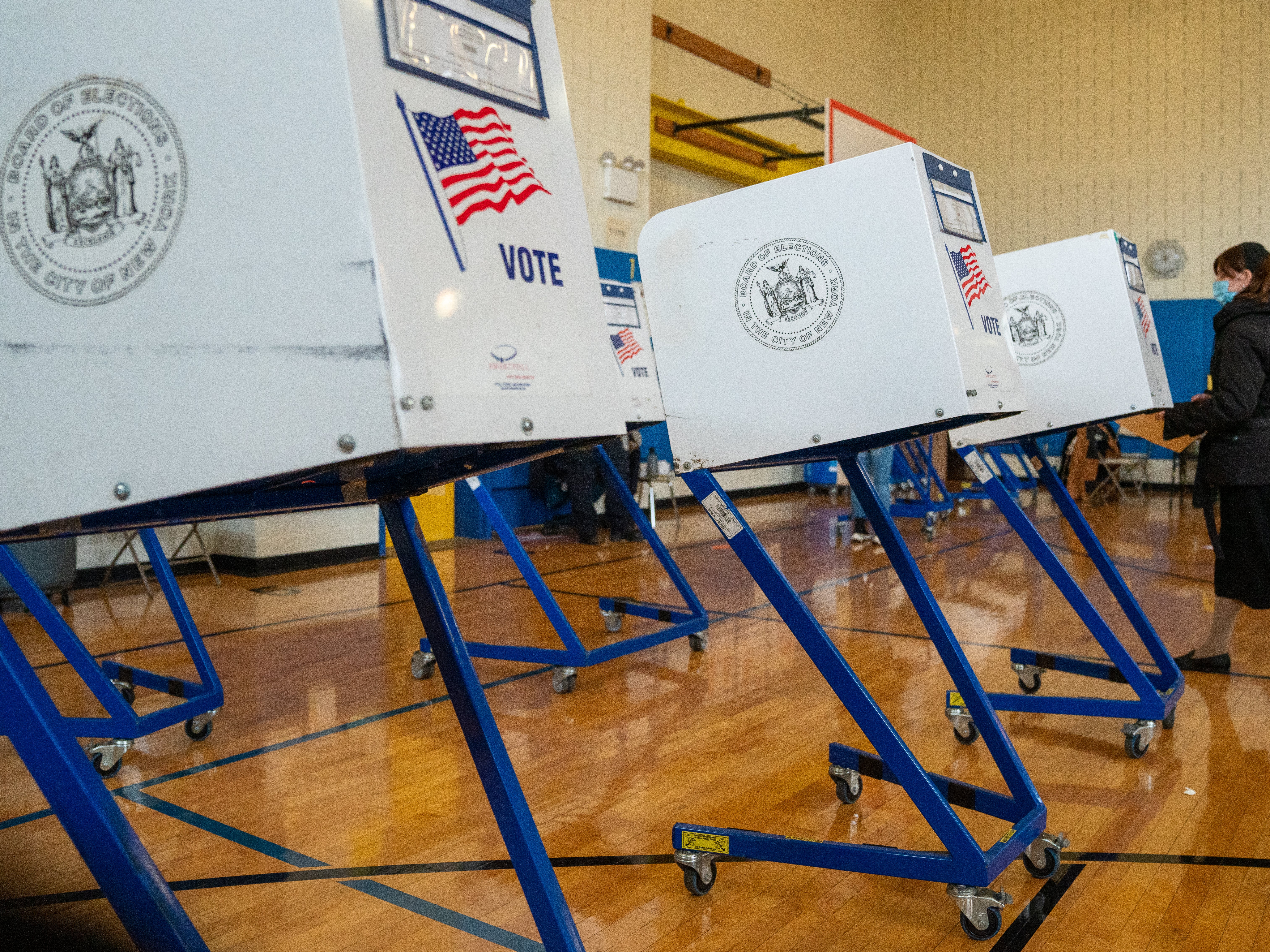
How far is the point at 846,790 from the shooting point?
2617 millimetres

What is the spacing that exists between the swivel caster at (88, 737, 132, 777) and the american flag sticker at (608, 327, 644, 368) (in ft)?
8.53

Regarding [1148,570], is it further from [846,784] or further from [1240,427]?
[846,784]

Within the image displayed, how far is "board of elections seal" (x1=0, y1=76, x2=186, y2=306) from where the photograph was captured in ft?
3.12

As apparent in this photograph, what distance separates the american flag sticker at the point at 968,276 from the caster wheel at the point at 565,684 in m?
2.14

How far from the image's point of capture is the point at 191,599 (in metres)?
5.32

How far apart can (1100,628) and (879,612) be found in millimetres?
2023

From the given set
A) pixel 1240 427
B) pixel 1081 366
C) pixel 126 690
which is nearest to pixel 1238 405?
pixel 1240 427

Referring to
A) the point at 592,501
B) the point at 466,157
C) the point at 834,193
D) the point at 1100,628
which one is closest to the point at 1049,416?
the point at 1100,628

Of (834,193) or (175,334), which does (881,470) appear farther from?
(175,334)

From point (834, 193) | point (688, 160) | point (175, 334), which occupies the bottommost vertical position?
point (175, 334)

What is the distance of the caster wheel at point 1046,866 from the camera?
7.22ft

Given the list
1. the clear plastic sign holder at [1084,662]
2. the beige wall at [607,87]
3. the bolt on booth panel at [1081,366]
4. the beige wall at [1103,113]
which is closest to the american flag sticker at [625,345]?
the bolt on booth panel at [1081,366]

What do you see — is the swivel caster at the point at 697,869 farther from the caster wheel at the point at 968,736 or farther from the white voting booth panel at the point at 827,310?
the caster wheel at the point at 968,736

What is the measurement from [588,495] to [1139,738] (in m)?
4.97
